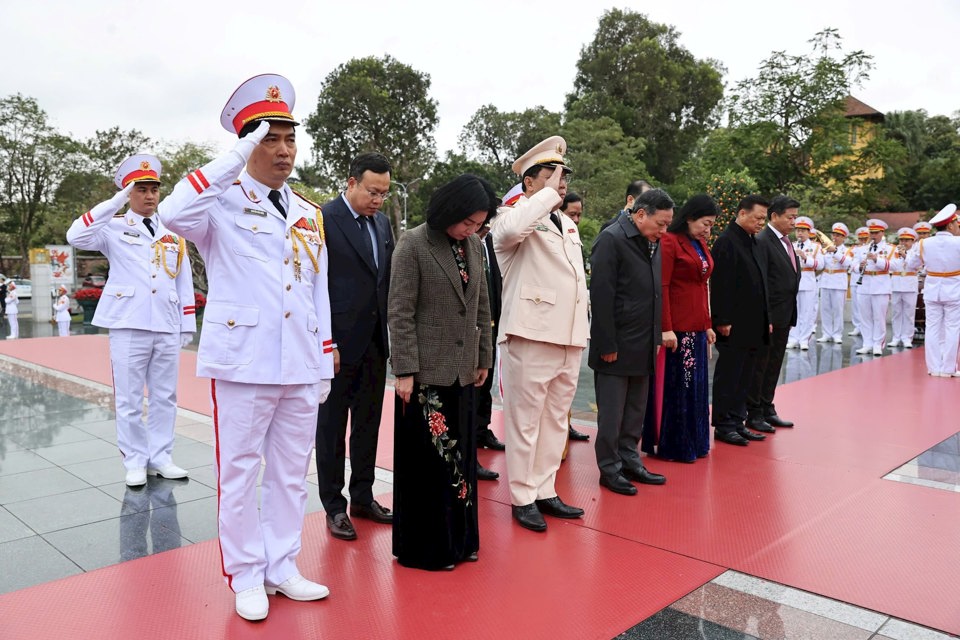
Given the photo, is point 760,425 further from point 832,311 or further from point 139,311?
point 832,311

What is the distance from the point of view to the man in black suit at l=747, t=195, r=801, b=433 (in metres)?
5.57

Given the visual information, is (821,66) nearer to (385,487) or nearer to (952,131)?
(385,487)

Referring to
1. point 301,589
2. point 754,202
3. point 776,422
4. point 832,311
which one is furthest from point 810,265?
point 301,589

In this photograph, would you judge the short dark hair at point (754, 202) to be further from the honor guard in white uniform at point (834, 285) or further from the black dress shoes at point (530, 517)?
the honor guard in white uniform at point (834, 285)

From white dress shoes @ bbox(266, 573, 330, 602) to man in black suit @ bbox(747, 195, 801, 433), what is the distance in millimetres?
4056

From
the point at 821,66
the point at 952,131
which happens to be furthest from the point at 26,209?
the point at 952,131

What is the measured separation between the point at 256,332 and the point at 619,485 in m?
2.47

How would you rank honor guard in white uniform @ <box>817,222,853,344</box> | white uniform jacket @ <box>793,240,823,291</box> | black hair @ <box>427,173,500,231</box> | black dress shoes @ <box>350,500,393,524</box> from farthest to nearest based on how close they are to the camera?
honor guard in white uniform @ <box>817,222,853,344</box>, white uniform jacket @ <box>793,240,823,291</box>, black dress shoes @ <box>350,500,393,524</box>, black hair @ <box>427,173,500,231</box>

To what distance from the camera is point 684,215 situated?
482cm

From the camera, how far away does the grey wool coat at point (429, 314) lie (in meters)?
3.10

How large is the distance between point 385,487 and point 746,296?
118 inches

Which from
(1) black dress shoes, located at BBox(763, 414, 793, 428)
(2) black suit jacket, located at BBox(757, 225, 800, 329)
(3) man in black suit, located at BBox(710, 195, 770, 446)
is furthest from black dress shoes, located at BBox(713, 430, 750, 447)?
(2) black suit jacket, located at BBox(757, 225, 800, 329)

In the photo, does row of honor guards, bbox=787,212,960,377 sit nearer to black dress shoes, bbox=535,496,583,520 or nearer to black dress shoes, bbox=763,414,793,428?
black dress shoes, bbox=763,414,793,428

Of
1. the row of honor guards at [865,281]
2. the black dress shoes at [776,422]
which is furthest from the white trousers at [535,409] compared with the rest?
the row of honor guards at [865,281]
